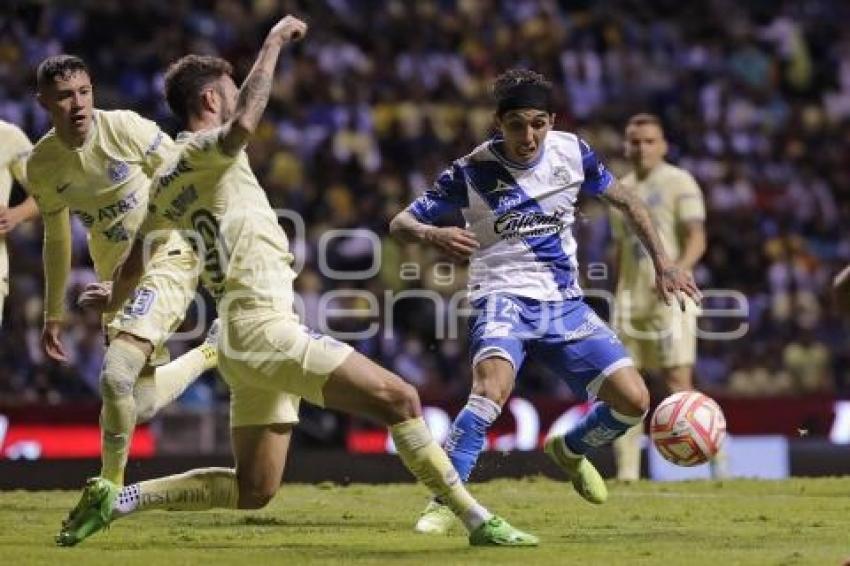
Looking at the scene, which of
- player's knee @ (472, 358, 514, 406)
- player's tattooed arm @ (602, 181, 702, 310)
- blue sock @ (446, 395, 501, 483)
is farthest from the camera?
player's tattooed arm @ (602, 181, 702, 310)

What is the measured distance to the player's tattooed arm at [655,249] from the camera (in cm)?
1016

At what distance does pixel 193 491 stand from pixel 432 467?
152 cm

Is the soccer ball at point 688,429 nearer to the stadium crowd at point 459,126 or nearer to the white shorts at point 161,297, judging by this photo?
the white shorts at point 161,297

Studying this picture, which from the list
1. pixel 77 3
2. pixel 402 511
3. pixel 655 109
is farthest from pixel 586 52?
pixel 402 511

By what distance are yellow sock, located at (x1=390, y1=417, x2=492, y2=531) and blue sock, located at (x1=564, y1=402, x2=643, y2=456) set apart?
7.26 feet

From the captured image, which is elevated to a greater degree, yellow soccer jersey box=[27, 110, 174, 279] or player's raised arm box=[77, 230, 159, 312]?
yellow soccer jersey box=[27, 110, 174, 279]

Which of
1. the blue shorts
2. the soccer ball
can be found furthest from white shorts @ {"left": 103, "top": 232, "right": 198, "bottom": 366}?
the soccer ball

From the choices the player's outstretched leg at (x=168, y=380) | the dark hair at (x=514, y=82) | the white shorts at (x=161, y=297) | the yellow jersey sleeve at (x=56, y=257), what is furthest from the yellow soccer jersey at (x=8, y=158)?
the dark hair at (x=514, y=82)

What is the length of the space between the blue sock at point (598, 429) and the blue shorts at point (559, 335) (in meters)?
0.25

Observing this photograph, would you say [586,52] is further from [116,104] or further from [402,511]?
[402,511]

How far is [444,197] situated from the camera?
10.4 m

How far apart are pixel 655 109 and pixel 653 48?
148cm

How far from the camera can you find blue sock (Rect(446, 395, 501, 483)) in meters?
9.80

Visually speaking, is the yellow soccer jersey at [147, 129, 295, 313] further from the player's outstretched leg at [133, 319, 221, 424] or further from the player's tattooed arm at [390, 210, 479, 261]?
the player's outstretched leg at [133, 319, 221, 424]
